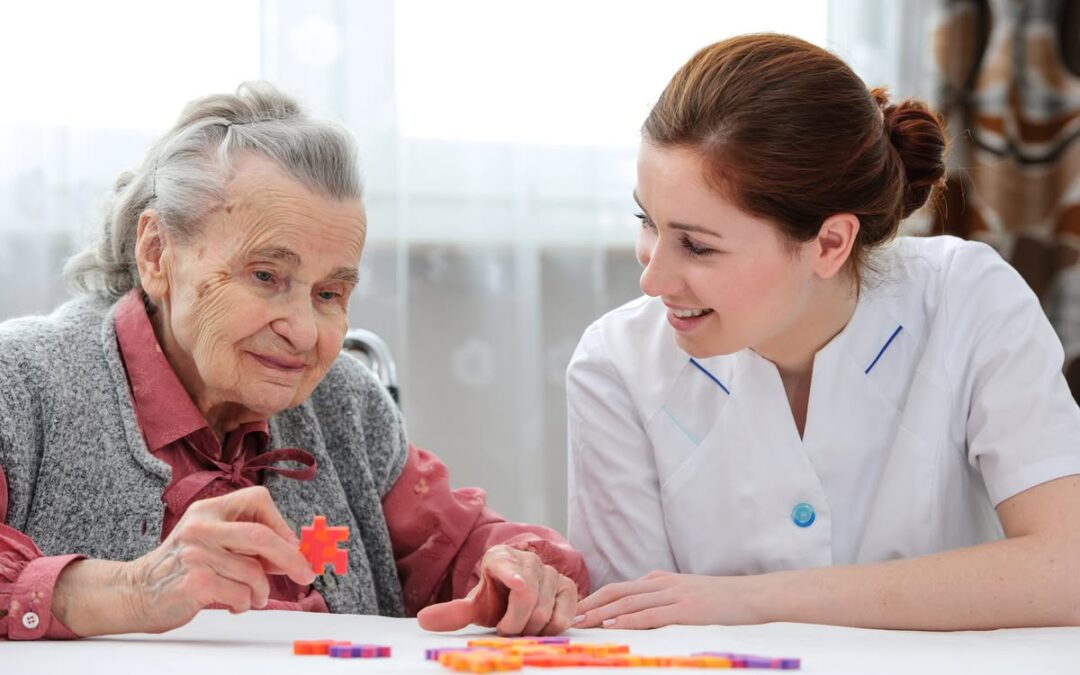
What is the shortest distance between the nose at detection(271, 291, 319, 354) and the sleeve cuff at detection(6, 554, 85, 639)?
423 millimetres

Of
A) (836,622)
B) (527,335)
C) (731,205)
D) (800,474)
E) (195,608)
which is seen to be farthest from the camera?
(527,335)

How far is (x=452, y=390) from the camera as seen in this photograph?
2.68 m

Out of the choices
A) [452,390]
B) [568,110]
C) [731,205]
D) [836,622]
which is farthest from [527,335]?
[836,622]

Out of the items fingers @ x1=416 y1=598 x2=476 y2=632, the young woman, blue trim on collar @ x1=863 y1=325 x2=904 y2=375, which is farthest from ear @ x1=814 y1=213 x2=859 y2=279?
fingers @ x1=416 y1=598 x2=476 y2=632

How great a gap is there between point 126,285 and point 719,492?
0.90 meters

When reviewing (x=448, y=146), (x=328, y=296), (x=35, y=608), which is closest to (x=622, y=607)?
(x=328, y=296)

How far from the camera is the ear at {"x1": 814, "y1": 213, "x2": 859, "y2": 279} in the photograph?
1.72 meters

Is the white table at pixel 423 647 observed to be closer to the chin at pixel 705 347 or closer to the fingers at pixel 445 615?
the fingers at pixel 445 615

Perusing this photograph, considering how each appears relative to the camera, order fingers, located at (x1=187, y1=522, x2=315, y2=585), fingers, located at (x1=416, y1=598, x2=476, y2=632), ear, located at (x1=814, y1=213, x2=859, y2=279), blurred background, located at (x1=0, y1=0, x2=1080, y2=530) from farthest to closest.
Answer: blurred background, located at (x1=0, y1=0, x2=1080, y2=530)
ear, located at (x1=814, y1=213, x2=859, y2=279)
fingers, located at (x1=416, y1=598, x2=476, y2=632)
fingers, located at (x1=187, y1=522, x2=315, y2=585)

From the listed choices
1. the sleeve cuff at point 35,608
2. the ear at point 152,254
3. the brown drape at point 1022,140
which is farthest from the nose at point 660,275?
the brown drape at point 1022,140

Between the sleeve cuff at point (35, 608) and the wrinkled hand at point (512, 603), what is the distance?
0.38 meters

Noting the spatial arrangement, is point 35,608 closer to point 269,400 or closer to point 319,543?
point 319,543

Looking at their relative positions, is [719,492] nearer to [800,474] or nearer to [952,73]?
[800,474]

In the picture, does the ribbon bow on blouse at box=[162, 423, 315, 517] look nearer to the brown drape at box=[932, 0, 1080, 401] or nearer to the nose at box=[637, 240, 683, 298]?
the nose at box=[637, 240, 683, 298]
